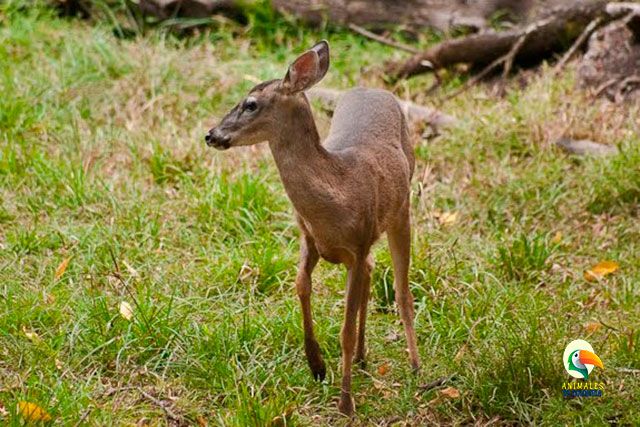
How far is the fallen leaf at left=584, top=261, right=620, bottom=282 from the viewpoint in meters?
5.68

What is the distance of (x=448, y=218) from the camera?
20.4 feet

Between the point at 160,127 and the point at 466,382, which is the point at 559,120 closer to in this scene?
the point at 160,127

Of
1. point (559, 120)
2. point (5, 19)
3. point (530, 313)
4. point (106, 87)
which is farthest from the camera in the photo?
point (5, 19)

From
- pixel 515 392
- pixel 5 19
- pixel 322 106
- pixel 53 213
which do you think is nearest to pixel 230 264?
pixel 53 213

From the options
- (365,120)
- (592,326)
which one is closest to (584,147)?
(592,326)

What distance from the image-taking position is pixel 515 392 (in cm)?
442

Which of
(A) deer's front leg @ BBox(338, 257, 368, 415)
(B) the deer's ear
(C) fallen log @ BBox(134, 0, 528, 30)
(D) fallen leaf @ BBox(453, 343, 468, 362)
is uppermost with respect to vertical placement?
(B) the deer's ear

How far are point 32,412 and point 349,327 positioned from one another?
122 centimetres

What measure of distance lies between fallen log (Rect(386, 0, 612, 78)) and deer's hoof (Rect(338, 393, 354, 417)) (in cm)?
396

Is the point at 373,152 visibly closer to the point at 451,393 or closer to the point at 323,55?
the point at 323,55

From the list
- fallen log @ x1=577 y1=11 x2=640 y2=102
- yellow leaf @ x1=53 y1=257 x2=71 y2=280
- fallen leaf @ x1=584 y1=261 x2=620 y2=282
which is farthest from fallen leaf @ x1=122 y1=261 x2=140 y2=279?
fallen log @ x1=577 y1=11 x2=640 y2=102

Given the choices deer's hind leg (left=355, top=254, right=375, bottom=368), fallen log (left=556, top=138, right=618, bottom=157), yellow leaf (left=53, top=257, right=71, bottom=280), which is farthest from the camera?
fallen log (left=556, top=138, right=618, bottom=157)

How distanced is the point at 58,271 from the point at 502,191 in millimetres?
2591

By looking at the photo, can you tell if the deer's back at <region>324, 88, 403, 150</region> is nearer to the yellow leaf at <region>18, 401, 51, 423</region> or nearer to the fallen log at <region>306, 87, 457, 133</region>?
the yellow leaf at <region>18, 401, 51, 423</region>
